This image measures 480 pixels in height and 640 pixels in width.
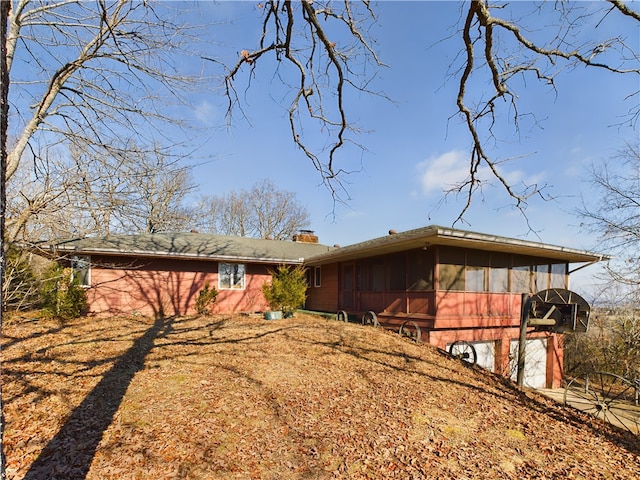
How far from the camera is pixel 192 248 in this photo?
1434cm

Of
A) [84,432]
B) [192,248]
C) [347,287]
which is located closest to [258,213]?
[192,248]

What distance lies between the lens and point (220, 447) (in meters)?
4.38

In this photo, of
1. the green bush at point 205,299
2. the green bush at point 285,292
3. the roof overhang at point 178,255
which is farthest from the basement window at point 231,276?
the green bush at point 285,292

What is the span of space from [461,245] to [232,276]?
9.22 metres

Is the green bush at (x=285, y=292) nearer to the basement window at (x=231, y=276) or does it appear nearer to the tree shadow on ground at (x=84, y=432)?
the basement window at (x=231, y=276)

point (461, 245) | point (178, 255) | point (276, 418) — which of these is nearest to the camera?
point (276, 418)

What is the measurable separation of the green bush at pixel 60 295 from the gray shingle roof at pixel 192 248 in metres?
0.74

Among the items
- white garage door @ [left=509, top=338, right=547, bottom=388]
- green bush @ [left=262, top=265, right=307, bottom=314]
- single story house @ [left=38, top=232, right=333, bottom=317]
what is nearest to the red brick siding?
single story house @ [left=38, top=232, right=333, bottom=317]

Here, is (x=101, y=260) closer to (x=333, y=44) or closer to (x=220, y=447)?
(x=220, y=447)

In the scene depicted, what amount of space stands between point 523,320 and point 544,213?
12.2 feet

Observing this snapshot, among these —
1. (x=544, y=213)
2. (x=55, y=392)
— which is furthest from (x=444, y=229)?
(x=55, y=392)

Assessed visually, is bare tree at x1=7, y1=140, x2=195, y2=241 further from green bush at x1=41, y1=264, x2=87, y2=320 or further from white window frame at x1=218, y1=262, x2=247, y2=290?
white window frame at x1=218, y1=262, x2=247, y2=290

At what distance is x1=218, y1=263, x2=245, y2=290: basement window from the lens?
593 inches

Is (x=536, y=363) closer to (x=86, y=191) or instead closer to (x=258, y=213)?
(x=86, y=191)
